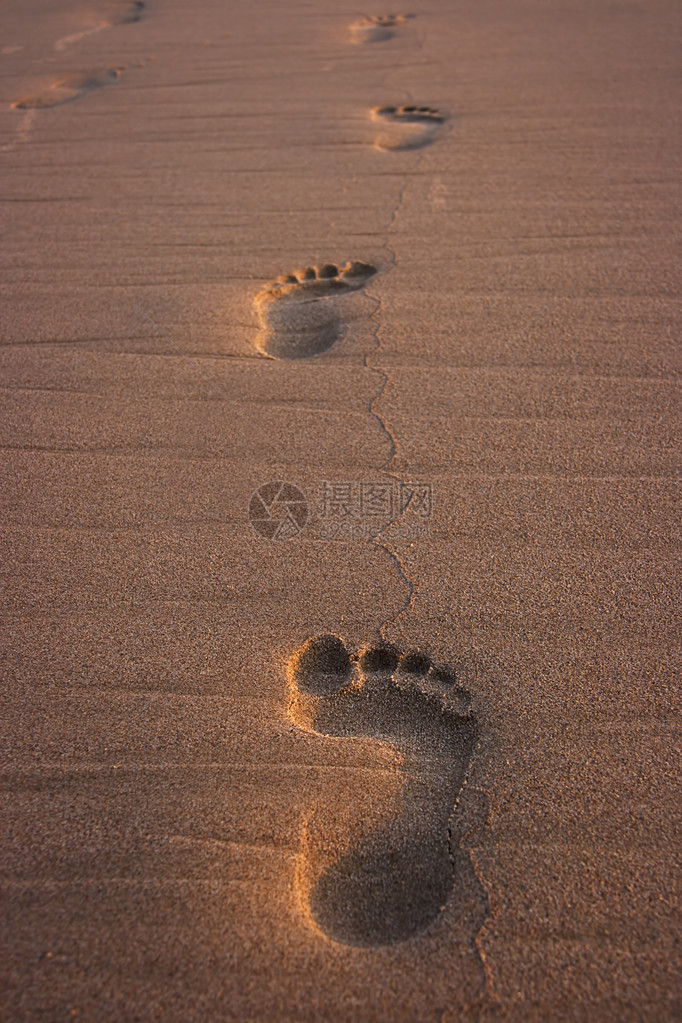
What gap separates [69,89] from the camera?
3.95 meters

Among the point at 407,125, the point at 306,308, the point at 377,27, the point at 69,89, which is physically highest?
the point at 377,27

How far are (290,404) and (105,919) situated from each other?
131 centimetres

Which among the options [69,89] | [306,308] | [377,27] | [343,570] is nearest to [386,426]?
[343,570]

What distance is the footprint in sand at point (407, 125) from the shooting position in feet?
10.8

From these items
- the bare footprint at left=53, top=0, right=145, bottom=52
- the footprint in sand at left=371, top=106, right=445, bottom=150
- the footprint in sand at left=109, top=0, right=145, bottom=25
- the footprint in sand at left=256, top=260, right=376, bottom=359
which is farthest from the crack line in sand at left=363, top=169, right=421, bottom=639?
the footprint in sand at left=109, top=0, right=145, bottom=25

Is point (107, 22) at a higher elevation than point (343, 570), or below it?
higher

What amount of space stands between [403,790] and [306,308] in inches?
62.4

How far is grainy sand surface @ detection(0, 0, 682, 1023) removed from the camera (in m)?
1.08

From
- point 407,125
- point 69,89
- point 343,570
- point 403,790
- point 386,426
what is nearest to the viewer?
point 403,790

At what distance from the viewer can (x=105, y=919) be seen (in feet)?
3.59

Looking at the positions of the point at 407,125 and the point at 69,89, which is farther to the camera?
the point at 69,89

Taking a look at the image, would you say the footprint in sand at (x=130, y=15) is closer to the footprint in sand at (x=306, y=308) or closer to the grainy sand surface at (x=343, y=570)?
the grainy sand surface at (x=343, y=570)

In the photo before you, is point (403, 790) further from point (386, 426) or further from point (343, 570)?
point (386, 426)

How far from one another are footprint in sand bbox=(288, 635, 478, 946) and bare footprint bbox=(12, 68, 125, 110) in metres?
3.56
